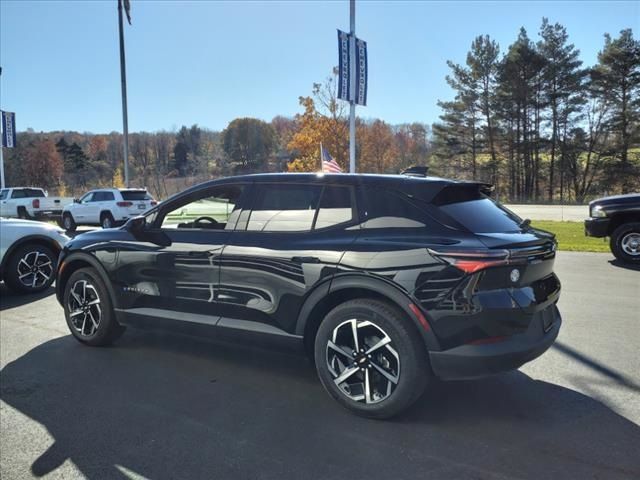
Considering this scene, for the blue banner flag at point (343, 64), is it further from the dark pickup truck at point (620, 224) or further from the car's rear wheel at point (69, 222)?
the car's rear wheel at point (69, 222)

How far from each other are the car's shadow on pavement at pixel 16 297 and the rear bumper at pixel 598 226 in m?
10.1

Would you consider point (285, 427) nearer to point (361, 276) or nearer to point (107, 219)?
point (361, 276)

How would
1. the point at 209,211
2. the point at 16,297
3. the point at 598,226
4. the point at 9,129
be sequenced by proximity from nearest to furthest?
the point at 209,211 → the point at 16,297 → the point at 598,226 → the point at 9,129

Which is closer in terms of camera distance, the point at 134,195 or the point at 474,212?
the point at 474,212

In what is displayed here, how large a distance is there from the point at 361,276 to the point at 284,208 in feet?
3.07

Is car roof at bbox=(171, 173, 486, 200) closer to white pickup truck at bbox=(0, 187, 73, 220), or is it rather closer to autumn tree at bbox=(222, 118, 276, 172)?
white pickup truck at bbox=(0, 187, 73, 220)

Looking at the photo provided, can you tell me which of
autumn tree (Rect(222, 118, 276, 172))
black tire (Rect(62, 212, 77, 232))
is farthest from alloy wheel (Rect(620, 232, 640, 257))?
autumn tree (Rect(222, 118, 276, 172))

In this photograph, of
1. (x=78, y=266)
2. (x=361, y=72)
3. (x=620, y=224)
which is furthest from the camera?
(x=361, y=72)

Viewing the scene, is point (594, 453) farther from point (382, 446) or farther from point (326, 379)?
point (326, 379)

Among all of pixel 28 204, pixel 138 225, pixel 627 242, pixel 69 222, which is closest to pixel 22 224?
pixel 138 225

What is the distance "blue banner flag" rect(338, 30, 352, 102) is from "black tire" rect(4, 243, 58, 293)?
1004 centimetres

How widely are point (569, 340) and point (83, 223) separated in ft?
66.0

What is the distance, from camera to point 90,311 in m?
4.79

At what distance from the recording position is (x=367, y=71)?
1567 cm
